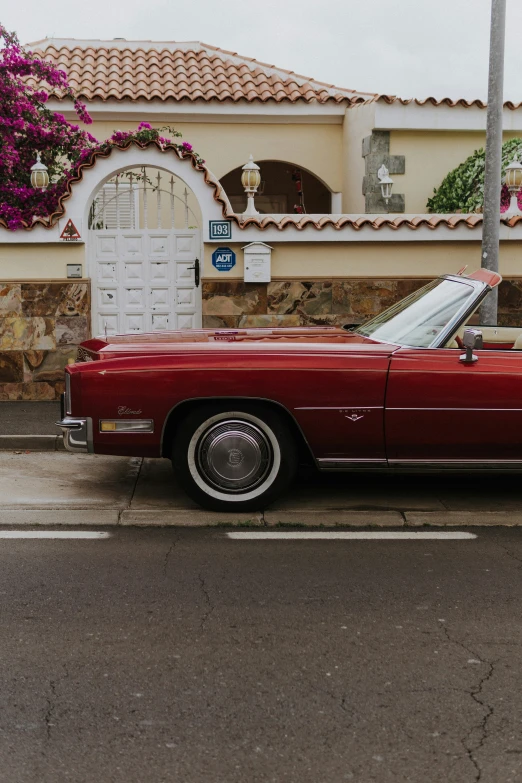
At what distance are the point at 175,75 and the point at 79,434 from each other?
12.9 meters

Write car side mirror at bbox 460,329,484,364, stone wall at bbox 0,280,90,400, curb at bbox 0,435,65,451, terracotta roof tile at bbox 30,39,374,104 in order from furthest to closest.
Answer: terracotta roof tile at bbox 30,39,374,104
stone wall at bbox 0,280,90,400
curb at bbox 0,435,65,451
car side mirror at bbox 460,329,484,364

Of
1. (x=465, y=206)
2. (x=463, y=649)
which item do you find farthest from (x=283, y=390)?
(x=465, y=206)

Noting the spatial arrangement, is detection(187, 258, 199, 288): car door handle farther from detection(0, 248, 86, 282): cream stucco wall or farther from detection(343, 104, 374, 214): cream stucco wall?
detection(343, 104, 374, 214): cream stucco wall

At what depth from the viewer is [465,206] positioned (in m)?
14.0

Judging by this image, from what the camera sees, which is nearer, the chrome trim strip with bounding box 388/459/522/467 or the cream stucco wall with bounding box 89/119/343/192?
the chrome trim strip with bounding box 388/459/522/467

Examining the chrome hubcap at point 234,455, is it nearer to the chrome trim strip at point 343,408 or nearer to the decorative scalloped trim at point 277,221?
the chrome trim strip at point 343,408

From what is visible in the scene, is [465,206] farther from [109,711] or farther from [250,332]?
[109,711]

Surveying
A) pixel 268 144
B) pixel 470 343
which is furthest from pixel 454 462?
pixel 268 144

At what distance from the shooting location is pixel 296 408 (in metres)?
6.13

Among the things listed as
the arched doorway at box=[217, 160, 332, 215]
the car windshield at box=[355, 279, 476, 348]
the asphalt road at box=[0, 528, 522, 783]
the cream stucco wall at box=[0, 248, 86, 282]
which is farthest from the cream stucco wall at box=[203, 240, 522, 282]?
the arched doorway at box=[217, 160, 332, 215]

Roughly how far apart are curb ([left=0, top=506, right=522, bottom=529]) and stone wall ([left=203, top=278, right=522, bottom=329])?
515 centimetres

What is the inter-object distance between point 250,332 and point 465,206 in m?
7.82

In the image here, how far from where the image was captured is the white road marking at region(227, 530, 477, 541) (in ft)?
18.9

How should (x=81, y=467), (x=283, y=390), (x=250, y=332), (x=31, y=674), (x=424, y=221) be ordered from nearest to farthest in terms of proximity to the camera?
(x=31, y=674) → (x=283, y=390) → (x=250, y=332) → (x=81, y=467) → (x=424, y=221)
